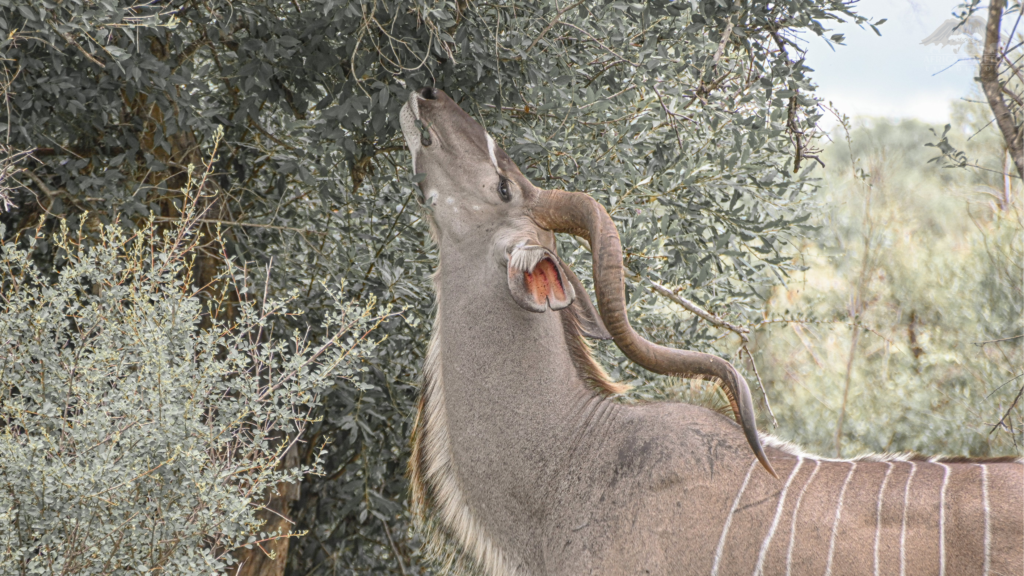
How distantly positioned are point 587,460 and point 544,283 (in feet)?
1.84

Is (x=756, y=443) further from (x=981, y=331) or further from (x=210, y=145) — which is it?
(x=981, y=331)

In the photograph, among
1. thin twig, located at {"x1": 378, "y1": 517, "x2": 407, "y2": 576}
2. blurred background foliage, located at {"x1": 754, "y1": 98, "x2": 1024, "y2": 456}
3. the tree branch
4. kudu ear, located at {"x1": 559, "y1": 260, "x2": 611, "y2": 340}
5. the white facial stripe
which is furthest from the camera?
blurred background foliage, located at {"x1": 754, "y1": 98, "x2": 1024, "y2": 456}

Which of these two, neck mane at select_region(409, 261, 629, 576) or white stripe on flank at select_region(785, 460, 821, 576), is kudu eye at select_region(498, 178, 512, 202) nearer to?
neck mane at select_region(409, 261, 629, 576)

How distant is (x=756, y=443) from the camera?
7.44 ft

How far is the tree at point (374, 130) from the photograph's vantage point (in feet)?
10.4

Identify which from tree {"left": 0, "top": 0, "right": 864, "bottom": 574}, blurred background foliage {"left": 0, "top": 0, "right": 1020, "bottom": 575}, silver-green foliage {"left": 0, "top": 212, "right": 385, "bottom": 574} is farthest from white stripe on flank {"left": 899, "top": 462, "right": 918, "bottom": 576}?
silver-green foliage {"left": 0, "top": 212, "right": 385, "bottom": 574}

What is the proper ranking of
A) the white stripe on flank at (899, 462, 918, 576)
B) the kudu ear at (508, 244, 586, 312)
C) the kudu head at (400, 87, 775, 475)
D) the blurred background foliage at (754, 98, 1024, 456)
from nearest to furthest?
the white stripe on flank at (899, 462, 918, 576) < the kudu head at (400, 87, 775, 475) < the kudu ear at (508, 244, 586, 312) < the blurred background foliage at (754, 98, 1024, 456)

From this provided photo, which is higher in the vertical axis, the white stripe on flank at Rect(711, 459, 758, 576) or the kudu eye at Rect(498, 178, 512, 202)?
the kudu eye at Rect(498, 178, 512, 202)

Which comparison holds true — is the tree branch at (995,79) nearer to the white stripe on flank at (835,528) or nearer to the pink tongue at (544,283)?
the white stripe on flank at (835,528)

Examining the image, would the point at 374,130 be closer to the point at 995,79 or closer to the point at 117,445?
the point at 117,445

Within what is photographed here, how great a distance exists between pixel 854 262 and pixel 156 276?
11.1 meters

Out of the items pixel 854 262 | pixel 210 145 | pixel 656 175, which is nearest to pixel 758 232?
pixel 656 175

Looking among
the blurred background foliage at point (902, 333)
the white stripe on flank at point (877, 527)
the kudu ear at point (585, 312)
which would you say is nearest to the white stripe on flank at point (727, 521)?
the white stripe on flank at point (877, 527)

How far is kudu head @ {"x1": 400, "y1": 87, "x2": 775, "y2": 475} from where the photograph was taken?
8.18ft
